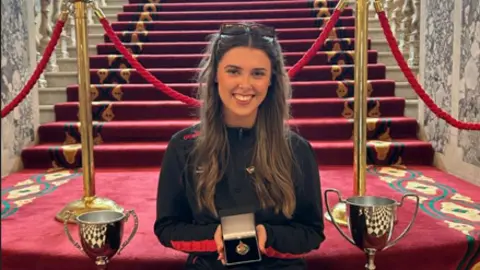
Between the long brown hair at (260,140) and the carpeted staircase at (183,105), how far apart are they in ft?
5.12

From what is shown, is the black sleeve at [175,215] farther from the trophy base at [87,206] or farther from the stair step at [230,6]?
the stair step at [230,6]

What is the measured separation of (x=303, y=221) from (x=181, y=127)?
2.67 m

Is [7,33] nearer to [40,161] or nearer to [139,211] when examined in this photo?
[40,161]

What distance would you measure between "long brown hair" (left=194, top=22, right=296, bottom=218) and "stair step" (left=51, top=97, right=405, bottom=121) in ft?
9.11

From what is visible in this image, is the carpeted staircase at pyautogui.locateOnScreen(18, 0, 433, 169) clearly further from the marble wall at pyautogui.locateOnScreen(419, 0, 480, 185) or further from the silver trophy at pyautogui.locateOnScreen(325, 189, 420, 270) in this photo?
the silver trophy at pyautogui.locateOnScreen(325, 189, 420, 270)

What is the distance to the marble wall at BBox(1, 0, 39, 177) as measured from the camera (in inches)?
143

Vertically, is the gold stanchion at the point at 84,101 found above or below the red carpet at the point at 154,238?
above

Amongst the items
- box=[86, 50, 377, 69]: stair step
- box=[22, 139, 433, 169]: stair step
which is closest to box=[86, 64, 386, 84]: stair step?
box=[86, 50, 377, 69]: stair step

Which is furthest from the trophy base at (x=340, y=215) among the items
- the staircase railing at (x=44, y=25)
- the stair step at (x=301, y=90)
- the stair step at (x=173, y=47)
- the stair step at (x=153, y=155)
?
the staircase railing at (x=44, y=25)

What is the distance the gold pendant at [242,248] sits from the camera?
1.46m

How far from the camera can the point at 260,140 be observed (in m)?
1.62

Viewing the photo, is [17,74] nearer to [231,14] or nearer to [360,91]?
[360,91]

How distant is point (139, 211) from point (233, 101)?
4.51 ft

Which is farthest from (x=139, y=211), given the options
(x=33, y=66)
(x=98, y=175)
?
(x=33, y=66)
